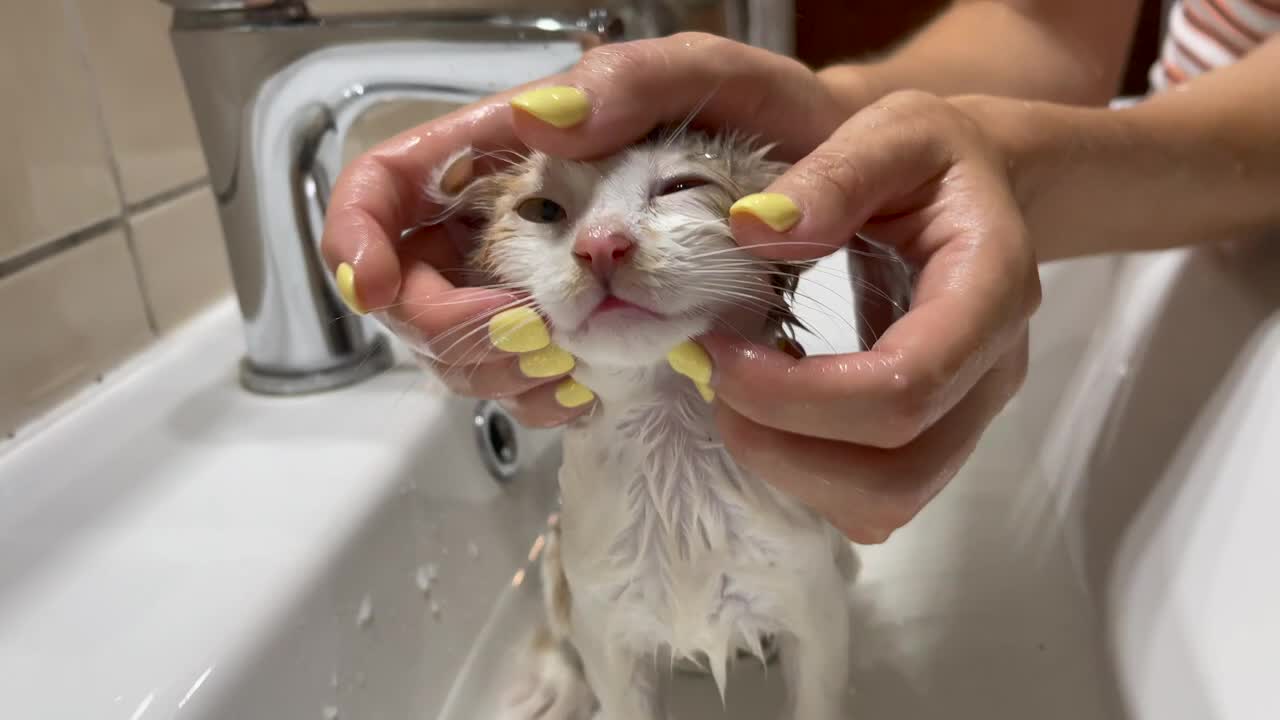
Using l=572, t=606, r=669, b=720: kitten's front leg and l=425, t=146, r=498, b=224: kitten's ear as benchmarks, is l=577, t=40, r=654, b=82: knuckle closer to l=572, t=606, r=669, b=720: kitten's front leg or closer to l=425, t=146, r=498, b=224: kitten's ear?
l=425, t=146, r=498, b=224: kitten's ear

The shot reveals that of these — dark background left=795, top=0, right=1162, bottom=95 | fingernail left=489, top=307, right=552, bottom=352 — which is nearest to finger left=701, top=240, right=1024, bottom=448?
fingernail left=489, top=307, right=552, bottom=352

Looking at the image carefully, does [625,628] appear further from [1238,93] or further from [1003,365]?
[1238,93]

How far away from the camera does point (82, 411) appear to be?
622mm

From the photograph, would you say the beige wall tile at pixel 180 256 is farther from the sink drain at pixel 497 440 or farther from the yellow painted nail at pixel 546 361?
the yellow painted nail at pixel 546 361

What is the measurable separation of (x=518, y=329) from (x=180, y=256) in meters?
0.46

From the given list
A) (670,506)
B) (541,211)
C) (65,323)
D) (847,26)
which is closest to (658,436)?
(670,506)

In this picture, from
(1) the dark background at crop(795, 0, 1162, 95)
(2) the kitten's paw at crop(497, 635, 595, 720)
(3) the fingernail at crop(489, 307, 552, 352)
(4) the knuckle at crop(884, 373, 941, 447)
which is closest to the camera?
(4) the knuckle at crop(884, 373, 941, 447)

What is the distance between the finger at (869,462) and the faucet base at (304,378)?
0.41 m

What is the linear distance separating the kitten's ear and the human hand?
19cm

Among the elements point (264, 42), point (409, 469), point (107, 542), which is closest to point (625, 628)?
point (409, 469)

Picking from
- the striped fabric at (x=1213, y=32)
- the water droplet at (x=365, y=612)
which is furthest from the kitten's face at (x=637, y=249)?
the striped fabric at (x=1213, y=32)

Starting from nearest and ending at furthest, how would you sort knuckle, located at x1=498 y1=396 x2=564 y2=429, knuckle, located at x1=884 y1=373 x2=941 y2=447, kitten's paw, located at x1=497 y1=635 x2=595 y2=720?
knuckle, located at x1=884 y1=373 x2=941 y2=447 < knuckle, located at x1=498 y1=396 x2=564 y2=429 < kitten's paw, located at x1=497 y1=635 x2=595 y2=720

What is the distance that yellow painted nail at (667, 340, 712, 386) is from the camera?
397mm

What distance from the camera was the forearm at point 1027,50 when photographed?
2.36 ft
